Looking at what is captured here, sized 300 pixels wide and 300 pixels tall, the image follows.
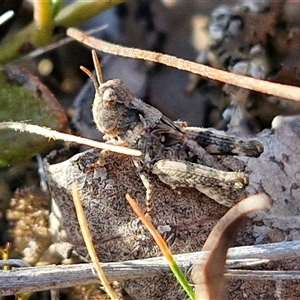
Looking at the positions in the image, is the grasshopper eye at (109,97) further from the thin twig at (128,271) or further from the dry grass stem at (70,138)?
the thin twig at (128,271)

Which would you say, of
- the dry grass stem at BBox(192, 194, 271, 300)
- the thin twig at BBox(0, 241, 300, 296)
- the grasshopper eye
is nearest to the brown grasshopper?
the grasshopper eye

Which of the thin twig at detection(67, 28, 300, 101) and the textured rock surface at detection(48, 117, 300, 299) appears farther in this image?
the textured rock surface at detection(48, 117, 300, 299)

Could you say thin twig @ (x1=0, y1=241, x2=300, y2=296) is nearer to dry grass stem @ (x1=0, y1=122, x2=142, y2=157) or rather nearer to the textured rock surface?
the textured rock surface

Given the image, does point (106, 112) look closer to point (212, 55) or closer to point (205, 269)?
point (205, 269)

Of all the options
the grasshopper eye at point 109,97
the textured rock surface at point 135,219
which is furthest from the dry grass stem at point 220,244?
the grasshopper eye at point 109,97

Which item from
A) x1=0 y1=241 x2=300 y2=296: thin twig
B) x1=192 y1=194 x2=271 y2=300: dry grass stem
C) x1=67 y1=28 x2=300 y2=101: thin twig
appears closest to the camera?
x1=192 y1=194 x2=271 y2=300: dry grass stem

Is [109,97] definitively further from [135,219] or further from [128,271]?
[128,271]

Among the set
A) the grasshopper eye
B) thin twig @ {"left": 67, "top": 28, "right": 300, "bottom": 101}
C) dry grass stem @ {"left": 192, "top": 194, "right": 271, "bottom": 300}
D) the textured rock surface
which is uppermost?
thin twig @ {"left": 67, "top": 28, "right": 300, "bottom": 101}

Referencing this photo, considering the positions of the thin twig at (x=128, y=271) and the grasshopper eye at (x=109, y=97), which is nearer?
the thin twig at (x=128, y=271)

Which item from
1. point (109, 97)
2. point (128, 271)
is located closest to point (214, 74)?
point (109, 97)
